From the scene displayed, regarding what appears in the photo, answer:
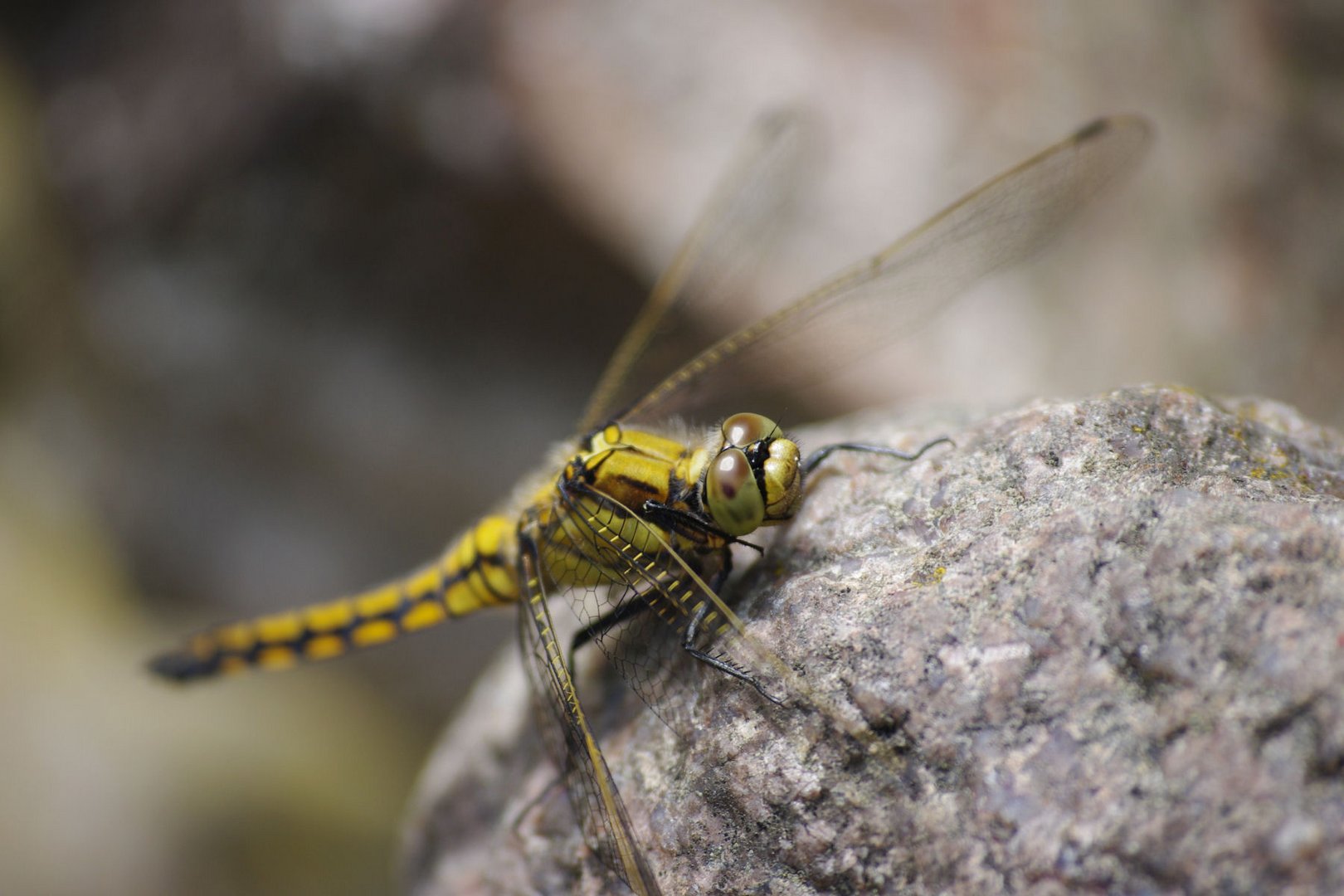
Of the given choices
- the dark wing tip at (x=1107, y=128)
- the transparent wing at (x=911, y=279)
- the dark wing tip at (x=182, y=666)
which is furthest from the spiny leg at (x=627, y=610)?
the dark wing tip at (x=182, y=666)

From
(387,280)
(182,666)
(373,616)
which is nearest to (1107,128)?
(373,616)

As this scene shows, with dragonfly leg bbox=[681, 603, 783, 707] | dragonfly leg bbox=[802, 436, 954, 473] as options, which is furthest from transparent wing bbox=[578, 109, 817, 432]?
dragonfly leg bbox=[681, 603, 783, 707]

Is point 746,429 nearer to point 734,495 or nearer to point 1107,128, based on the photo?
point 734,495

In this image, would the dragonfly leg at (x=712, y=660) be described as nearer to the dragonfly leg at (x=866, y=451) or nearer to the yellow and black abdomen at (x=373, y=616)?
the dragonfly leg at (x=866, y=451)

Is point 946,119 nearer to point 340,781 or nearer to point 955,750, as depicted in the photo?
point 955,750

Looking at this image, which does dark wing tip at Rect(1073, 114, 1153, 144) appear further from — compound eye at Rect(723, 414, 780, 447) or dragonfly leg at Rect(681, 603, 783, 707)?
dragonfly leg at Rect(681, 603, 783, 707)

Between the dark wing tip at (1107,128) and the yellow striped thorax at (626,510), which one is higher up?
the dark wing tip at (1107,128)
